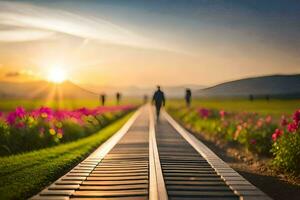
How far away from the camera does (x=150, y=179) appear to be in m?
10.2

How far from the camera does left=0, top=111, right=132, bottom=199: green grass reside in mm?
9422

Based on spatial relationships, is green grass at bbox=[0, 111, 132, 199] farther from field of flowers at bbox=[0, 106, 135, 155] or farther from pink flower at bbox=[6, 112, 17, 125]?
pink flower at bbox=[6, 112, 17, 125]

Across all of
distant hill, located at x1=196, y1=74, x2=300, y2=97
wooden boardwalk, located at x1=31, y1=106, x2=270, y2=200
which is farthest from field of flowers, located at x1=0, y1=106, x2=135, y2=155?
distant hill, located at x1=196, y1=74, x2=300, y2=97

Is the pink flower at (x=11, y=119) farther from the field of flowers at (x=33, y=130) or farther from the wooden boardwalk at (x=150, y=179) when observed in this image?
the wooden boardwalk at (x=150, y=179)

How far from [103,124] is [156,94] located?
4.24 m

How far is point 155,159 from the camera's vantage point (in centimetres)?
1359

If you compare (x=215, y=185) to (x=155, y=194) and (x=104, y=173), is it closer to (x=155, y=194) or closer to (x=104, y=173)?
(x=155, y=194)

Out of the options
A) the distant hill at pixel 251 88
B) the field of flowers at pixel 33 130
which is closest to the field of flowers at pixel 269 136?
the distant hill at pixel 251 88

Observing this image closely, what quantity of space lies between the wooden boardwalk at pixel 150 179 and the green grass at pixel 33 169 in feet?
1.21

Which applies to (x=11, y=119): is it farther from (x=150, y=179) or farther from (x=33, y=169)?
(x=150, y=179)

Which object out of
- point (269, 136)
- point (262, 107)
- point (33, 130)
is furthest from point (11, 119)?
point (262, 107)

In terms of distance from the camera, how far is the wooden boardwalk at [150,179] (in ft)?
29.2

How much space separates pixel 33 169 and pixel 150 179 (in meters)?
3.26

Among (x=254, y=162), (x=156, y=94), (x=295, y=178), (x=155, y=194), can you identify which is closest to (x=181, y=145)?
(x=254, y=162)
